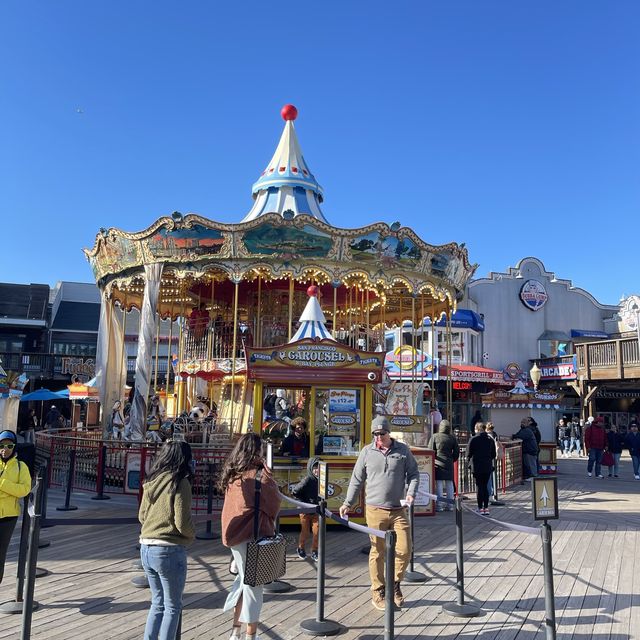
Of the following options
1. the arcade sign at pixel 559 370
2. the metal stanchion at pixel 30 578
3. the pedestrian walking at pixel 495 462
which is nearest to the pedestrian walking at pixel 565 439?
the arcade sign at pixel 559 370

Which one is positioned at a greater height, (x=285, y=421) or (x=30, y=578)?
(x=285, y=421)

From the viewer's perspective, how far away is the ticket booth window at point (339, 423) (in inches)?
338

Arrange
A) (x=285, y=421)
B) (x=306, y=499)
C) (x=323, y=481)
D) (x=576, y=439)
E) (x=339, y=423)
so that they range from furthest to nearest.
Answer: (x=576, y=439) → (x=285, y=421) → (x=339, y=423) → (x=306, y=499) → (x=323, y=481)

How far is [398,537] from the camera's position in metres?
5.14

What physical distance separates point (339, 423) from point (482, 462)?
2627 millimetres

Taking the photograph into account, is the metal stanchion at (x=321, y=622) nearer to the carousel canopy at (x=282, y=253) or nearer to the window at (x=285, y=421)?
the window at (x=285, y=421)

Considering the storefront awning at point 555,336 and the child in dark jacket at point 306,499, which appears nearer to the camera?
the child in dark jacket at point 306,499

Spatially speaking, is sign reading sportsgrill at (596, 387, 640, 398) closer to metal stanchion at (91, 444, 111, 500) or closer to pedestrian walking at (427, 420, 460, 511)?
pedestrian walking at (427, 420, 460, 511)

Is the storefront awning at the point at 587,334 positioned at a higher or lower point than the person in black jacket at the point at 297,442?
higher

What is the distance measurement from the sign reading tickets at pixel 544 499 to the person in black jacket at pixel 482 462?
15.6 feet

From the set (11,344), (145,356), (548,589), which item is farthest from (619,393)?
(11,344)

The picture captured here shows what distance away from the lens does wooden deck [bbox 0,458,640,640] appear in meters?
4.68

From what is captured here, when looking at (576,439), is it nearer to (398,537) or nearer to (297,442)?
(297,442)

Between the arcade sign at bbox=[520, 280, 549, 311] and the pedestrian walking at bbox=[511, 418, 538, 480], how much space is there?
23.8 meters
